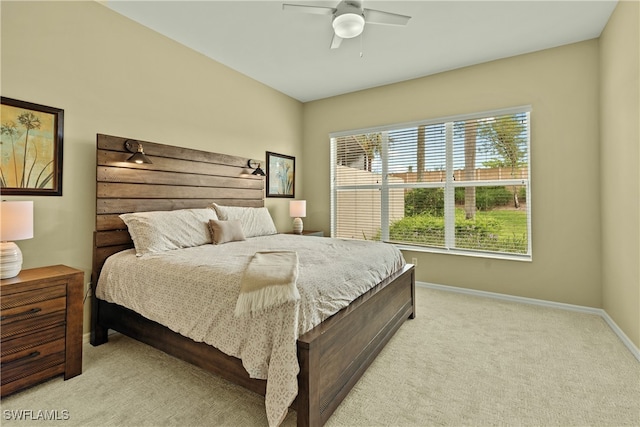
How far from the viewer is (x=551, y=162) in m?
3.38

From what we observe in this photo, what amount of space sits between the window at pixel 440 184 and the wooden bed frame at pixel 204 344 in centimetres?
141

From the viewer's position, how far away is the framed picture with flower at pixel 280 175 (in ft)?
15.1

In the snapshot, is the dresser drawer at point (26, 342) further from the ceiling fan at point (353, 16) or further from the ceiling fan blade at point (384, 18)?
the ceiling fan blade at point (384, 18)

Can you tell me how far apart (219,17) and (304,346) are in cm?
298

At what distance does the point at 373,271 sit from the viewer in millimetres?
2381

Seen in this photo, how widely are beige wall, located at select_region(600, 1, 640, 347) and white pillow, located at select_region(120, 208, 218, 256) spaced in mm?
3648

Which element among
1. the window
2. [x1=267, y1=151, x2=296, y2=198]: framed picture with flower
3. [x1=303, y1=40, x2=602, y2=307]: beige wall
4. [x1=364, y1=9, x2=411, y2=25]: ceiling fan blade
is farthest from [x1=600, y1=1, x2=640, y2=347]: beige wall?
[x1=267, y1=151, x2=296, y2=198]: framed picture with flower

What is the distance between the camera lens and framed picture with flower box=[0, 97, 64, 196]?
2199 millimetres

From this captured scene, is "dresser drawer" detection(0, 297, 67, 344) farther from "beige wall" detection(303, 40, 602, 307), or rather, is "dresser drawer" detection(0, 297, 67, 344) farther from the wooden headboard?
"beige wall" detection(303, 40, 602, 307)

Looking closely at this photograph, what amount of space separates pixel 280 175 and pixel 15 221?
3.25m

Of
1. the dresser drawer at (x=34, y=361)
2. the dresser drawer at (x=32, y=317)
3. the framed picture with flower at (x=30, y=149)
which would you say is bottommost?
the dresser drawer at (x=34, y=361)

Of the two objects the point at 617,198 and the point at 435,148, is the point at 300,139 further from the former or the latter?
the point at 617,198

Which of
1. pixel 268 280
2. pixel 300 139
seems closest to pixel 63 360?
pixel 268 280

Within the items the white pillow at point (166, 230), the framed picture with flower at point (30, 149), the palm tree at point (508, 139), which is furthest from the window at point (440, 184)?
the framed picture with flower at point (30, 149)
